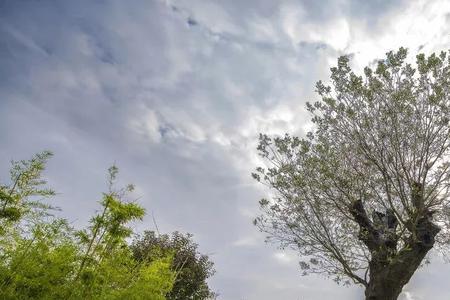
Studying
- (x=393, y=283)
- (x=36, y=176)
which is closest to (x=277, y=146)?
(x=393, y=283)

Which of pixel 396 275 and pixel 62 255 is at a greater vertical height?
pixel 396 275

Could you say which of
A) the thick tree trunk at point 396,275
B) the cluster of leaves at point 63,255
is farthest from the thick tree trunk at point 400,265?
the cluster of leaves at point 63,255

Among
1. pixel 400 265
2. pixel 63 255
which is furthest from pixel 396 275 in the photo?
pixel 63 255

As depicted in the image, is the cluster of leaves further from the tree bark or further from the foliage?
the tree bark

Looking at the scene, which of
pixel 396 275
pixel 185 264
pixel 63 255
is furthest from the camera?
pixel 185 264

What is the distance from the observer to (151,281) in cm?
645

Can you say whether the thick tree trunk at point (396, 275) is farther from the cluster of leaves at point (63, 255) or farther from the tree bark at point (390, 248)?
the cluster of leaves at point (63, 255)

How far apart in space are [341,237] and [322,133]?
361cm

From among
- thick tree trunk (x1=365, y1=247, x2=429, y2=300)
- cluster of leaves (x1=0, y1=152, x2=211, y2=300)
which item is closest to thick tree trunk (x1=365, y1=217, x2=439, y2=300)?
thick tree trunk (x1=365, y1=247, x2=429, y2=300)

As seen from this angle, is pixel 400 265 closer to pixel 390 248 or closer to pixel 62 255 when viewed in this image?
pixel 390 248

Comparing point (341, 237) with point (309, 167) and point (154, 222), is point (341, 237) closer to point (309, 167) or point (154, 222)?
point (309, 167)

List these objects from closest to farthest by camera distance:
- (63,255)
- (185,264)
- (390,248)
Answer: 1. (63,255)
2. (390,248)
3. (185,264)

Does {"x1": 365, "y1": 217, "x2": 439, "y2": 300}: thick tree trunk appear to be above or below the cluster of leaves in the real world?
above

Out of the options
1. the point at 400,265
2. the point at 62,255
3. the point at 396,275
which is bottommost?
the point at 62,255
